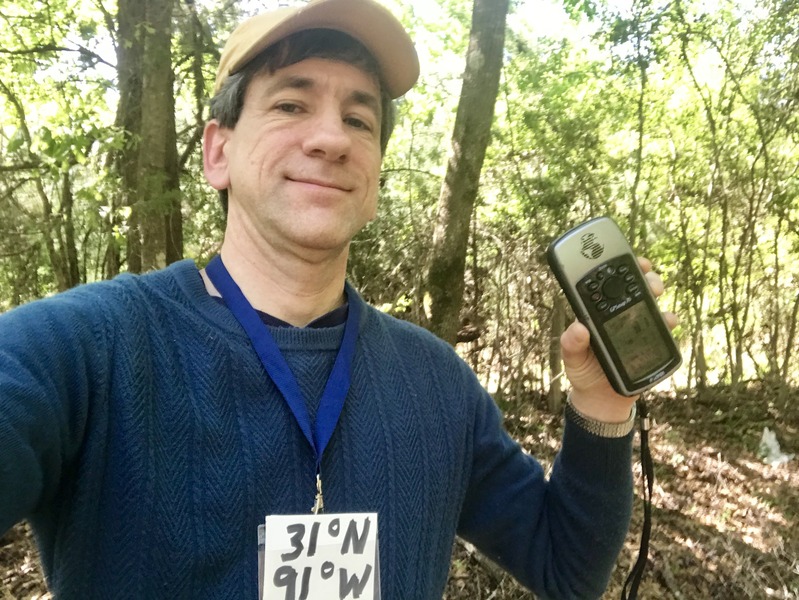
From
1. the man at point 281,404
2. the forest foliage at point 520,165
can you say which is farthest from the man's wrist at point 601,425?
the forest foliage at point 520,165

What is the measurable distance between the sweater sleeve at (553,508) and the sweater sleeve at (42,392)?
0.92m

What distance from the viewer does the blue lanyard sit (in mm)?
1206

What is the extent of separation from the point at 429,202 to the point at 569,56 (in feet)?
11.8

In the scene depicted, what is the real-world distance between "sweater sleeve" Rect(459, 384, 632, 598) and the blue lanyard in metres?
0.43

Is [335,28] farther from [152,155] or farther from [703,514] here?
[703,514]

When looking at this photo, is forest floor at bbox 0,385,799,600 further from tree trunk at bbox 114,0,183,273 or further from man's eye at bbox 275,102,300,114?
man's eye at bbox 275,102,300,114

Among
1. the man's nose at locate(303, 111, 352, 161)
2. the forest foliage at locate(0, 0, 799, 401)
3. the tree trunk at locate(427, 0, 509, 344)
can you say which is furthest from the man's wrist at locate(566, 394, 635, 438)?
the forest foliage at locate(0, 0, 799, 401)

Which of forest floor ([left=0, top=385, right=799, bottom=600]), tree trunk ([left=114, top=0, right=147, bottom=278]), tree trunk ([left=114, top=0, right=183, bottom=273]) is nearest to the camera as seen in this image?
forest floor ([left=0, top=385, right=799, bottom=600])

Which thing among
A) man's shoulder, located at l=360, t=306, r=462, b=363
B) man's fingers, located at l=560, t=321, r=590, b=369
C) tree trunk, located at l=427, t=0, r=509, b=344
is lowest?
man's fingers, located at l=560, t=321, r=590, b=369

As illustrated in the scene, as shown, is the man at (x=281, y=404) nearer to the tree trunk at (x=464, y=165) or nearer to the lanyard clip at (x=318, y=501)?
the lanyard clip at (x=318, y=501)

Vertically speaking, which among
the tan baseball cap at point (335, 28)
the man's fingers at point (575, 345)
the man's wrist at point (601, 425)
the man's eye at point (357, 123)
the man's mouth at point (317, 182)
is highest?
the tan baseball cap at point (335, 28)

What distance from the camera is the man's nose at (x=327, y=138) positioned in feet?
4.55

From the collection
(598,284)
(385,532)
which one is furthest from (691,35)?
(385,532)

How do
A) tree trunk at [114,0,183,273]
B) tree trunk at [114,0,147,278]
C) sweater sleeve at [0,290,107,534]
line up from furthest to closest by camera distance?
tree trunk at [114,0,147,278] < tree trunk at [114,0,183,273] < sweater sleeve at [0,290,107,534]
